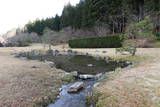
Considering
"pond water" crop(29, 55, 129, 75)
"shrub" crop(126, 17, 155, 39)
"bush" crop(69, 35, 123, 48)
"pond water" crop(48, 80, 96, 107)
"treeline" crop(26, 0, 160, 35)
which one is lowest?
"pond water" crop(48, 80, 96, 107)

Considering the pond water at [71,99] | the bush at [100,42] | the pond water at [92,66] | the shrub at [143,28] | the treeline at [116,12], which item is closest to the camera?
the pond water at [71,99]

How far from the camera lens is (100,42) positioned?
23.9 m

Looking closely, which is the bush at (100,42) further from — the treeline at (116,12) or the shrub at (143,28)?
the shrub at (143,28)

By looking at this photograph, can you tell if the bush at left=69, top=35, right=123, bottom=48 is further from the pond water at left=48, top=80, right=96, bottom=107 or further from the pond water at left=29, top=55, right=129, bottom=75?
the pond water at left=48, top=80, right=96, bottom=107

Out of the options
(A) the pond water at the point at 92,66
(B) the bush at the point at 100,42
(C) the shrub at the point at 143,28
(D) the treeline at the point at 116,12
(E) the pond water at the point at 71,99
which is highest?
(D) the treeline at the point at 116,12

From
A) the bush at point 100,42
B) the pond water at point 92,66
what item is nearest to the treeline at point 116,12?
the bush at point 100,42

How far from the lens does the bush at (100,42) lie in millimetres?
21345

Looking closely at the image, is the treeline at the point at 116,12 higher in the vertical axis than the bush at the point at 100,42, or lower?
higher

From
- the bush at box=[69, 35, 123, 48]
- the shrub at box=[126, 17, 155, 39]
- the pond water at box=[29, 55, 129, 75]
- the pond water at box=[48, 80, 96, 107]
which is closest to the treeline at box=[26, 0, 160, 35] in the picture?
the bush at box=[69, 35, 123, 48]

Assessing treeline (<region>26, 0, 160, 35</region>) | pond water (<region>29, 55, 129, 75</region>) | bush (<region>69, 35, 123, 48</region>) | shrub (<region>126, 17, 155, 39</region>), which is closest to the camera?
pond water (<region>29, 55, 129, 75</region>)

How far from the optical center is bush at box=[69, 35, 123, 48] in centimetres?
2135

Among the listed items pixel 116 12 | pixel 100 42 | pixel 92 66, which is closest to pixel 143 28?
pixel 92 66

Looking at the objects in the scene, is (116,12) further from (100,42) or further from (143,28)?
(143,28)

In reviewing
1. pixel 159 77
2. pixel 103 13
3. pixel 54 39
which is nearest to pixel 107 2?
pixel 103 13
